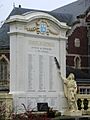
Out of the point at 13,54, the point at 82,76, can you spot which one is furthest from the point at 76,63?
the point at 13,54

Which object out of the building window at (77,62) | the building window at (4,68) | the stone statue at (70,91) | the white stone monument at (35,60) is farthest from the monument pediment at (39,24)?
the building window at (77,62)

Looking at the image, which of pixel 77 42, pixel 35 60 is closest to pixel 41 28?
pixel 35 60

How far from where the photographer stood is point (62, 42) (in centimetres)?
2144

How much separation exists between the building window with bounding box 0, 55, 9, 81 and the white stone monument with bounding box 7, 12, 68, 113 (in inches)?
619

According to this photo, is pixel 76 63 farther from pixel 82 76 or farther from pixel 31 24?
pixel 31 24

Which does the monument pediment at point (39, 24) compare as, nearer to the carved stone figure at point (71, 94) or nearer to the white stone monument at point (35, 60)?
the white stone monument at point (35, 60)

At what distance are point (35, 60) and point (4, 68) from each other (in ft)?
62.9

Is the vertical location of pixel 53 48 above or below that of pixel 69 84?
above

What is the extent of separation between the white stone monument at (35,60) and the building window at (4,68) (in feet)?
51.6

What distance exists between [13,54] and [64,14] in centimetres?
3655

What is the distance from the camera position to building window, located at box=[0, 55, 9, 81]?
36500mm

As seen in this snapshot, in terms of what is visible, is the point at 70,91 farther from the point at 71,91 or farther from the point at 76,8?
the point at 76,8

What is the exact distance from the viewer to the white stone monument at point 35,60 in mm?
19109

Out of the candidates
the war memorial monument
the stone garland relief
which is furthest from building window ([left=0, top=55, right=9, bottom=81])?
the stone garland relief
